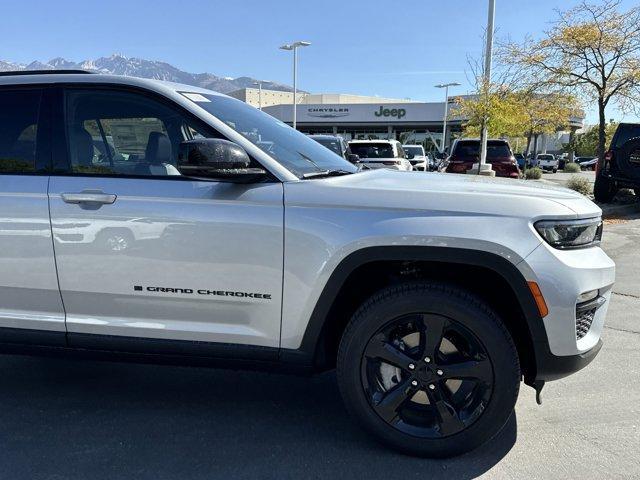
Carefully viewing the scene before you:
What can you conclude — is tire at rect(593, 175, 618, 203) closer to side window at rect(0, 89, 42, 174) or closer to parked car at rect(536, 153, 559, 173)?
side window at rect(0, 89, 42, 174)

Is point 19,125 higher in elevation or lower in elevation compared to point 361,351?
higher

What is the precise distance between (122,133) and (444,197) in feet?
5.92

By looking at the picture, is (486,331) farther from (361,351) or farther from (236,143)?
(236,143)

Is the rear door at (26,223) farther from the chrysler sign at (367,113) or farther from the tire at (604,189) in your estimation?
the chrysler sign at (367,113)

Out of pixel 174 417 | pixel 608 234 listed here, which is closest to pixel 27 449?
pixel 174 417


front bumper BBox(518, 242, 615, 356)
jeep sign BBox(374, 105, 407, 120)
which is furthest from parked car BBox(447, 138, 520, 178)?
jeep sign BBox(374, 105, 407, 120)

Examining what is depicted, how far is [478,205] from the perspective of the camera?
2.47m

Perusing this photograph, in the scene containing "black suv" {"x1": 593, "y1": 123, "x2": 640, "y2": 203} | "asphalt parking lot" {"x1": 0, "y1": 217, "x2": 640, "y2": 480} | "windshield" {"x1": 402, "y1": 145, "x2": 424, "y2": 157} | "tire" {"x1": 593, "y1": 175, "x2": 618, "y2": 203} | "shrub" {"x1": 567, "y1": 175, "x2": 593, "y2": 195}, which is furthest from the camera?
"windshield" {"x1": 402, "y1": 145, "x2": 424, "y2": 157}

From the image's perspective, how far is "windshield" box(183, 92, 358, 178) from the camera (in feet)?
9.44

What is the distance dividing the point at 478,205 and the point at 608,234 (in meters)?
8.04

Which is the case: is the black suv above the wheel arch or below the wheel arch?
above

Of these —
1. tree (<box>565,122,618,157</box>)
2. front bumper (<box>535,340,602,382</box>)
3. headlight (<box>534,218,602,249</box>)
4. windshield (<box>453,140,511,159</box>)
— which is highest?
tree (<box>565,122,618,157</box>)

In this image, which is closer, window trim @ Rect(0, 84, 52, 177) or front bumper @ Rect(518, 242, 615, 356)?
front bumper @ Rect(518, 242, 615, 356)

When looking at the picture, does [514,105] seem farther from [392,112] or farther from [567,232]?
[392,112]
